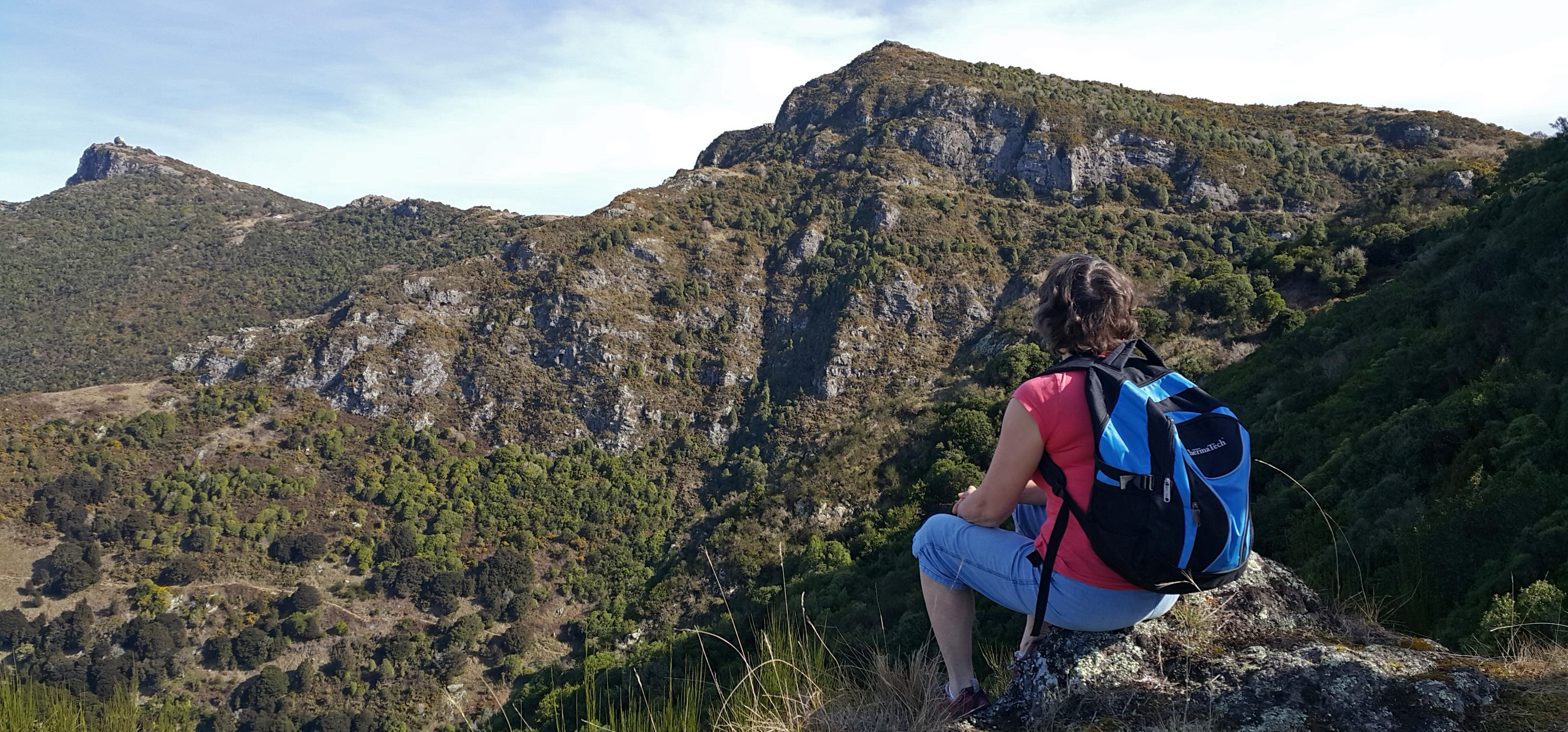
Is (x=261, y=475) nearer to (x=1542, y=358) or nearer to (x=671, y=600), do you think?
(x=671, y=600)

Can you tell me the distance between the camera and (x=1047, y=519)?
7.52ft

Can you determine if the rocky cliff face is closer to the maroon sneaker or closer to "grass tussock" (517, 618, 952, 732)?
"grass tussock" (517, 618, 952, 732)

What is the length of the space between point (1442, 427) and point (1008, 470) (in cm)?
636

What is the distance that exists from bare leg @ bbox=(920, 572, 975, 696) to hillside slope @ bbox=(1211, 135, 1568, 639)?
1.97 metres

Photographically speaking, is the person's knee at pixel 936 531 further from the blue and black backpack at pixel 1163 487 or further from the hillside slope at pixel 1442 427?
the hillside slope at pixel 1442 427

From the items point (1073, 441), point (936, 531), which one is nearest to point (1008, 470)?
point (1073, 441)

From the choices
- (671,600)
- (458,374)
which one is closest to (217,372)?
(458,374)

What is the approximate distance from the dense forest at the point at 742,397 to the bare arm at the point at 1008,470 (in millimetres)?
1208

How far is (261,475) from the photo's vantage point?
51.0m

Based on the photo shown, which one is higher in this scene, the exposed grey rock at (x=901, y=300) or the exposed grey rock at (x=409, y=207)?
the exposed grey rock at (x=409, y=207)

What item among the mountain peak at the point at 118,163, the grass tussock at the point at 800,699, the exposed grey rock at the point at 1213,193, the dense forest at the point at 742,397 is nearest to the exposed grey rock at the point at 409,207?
the dense forest at the point at 742,397

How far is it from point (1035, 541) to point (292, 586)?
175 ft

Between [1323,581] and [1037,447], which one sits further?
[1323,581]

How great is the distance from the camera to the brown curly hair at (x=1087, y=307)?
2191 mm
